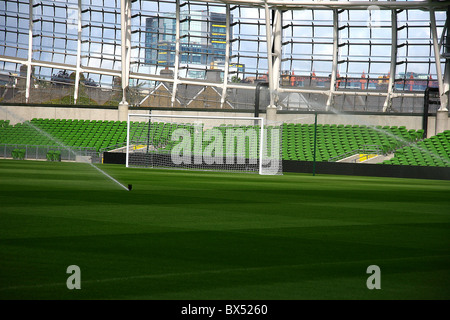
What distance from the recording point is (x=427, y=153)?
29.8 m

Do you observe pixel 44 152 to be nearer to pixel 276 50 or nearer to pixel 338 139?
pixel 276 50

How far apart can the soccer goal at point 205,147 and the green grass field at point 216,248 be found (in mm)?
17418

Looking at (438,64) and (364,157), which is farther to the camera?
(438,64)

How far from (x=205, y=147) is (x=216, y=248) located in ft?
85.1

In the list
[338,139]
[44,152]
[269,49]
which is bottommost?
[44,152]

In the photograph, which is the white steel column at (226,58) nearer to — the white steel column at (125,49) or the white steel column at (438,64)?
the white steel column at (125,49)

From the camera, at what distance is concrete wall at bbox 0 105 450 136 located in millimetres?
35062

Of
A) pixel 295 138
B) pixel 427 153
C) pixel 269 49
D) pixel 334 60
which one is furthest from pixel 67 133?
pixel 427 153

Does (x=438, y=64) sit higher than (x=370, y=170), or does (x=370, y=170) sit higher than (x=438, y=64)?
(x=438, y=64)

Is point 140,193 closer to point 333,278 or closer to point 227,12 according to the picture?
point 333,278

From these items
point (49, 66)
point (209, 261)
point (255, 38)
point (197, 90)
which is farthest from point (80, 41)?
point (209, 261)

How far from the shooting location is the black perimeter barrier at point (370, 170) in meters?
26.4

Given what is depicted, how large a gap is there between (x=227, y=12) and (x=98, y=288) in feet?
122

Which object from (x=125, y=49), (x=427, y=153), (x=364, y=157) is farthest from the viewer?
(x=125, y=49)
